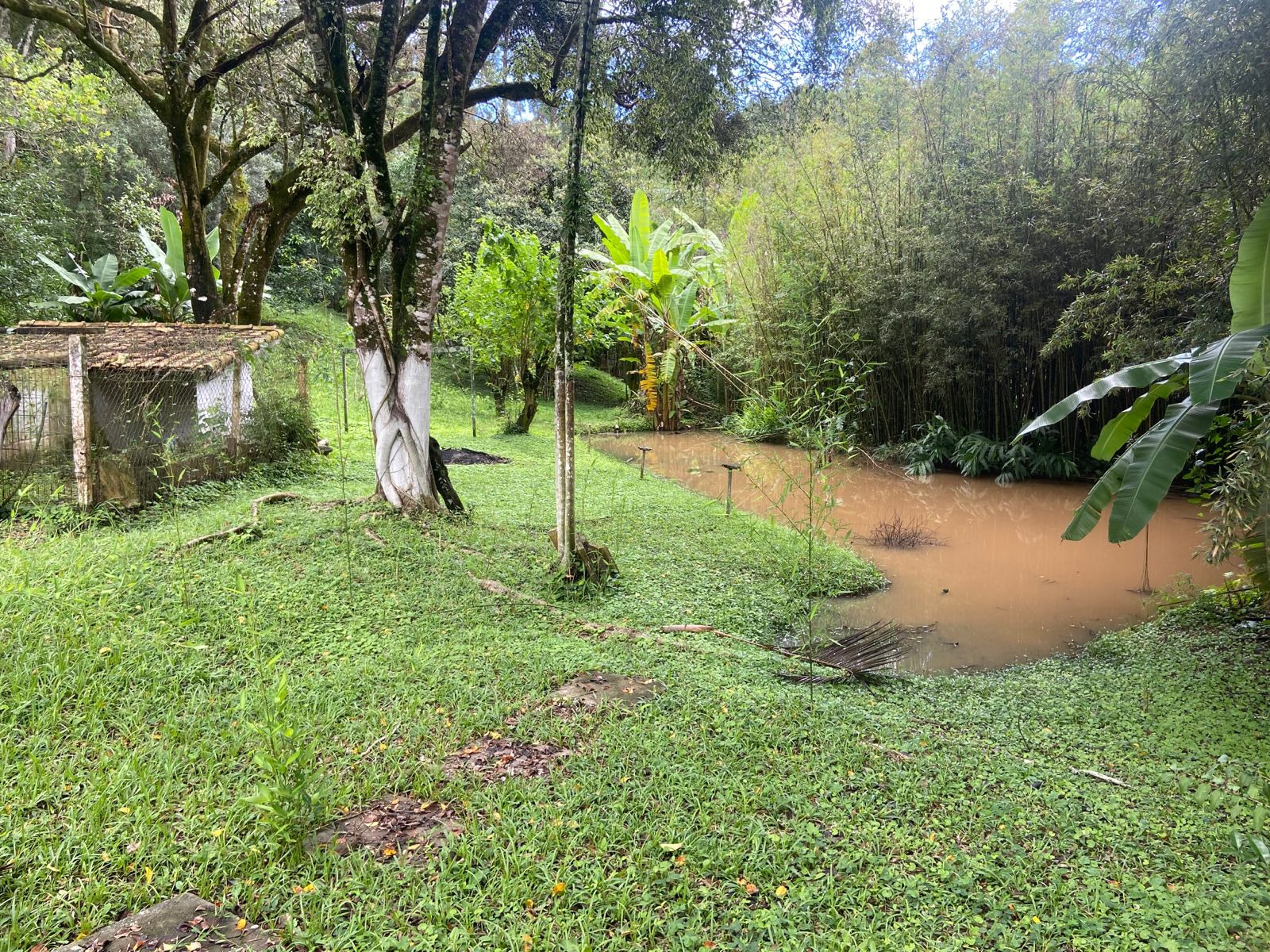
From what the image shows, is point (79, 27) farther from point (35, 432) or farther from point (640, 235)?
point (640, 235)

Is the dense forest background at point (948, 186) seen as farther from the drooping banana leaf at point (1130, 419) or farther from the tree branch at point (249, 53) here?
the drooping banana leaf at point (1130, 419)

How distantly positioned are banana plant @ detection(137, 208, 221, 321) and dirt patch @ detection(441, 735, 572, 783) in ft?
28.8

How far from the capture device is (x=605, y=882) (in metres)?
1.95

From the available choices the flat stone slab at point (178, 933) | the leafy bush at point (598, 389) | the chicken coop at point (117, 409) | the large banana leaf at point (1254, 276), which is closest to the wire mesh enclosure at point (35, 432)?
the chicken coop at point (117, 409)

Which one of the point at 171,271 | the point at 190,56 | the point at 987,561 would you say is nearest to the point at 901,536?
the point at 987,561

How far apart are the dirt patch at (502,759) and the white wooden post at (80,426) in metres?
4.42

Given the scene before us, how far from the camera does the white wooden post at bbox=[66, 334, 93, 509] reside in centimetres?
516

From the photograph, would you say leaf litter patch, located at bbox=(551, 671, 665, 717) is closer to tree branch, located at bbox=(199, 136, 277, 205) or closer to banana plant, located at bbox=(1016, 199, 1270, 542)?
banana plant, located at bbox=(1016, 199, 1270, 542)

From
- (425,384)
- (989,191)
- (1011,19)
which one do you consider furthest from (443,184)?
(1011,19)

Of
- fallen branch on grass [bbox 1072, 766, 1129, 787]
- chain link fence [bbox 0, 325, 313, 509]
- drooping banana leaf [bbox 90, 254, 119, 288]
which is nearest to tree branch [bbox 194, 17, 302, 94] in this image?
drooping banana leaf [bbox 90, 254, 119, 288]

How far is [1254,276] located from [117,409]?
25.2ft

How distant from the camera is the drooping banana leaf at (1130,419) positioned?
11.6 ft

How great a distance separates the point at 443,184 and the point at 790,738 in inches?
185

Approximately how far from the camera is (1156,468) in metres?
3.19
